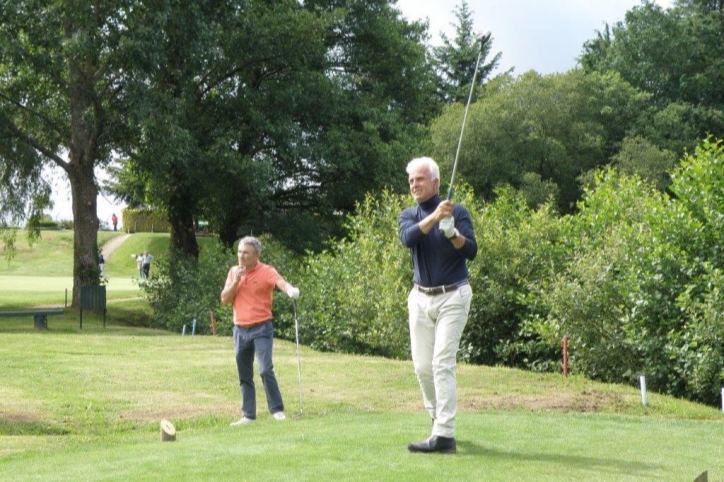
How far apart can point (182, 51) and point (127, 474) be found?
2876 cm

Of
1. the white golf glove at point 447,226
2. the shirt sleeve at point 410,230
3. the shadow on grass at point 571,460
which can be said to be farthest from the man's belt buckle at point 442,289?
the shadow on grass at point 571,460

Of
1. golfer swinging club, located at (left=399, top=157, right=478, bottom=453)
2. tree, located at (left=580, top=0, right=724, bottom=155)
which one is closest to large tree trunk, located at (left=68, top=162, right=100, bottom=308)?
golfer swinging club, located at (left=399, top=157, right=478, bottom=453)

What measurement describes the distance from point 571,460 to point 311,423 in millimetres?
3465

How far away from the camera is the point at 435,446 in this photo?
8.84 m

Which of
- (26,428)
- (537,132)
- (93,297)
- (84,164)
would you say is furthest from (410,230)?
(537,132)

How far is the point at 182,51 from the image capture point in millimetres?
35531

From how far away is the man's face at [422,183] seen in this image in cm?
898

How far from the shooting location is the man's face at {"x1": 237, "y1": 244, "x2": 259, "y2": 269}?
12109mm

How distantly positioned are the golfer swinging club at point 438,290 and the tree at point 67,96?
984 inches

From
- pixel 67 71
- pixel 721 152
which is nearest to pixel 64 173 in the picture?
pixel 67 71

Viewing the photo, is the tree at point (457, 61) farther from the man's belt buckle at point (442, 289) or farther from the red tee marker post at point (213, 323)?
the man's belt buckle at point (442, 289)

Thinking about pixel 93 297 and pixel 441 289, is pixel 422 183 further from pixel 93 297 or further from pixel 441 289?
pixel 93 297

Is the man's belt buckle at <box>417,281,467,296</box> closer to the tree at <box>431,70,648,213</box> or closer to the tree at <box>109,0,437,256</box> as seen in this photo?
the tree at <box>109,0,437,256</box>

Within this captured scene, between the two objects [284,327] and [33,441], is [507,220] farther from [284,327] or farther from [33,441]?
[33,441]
